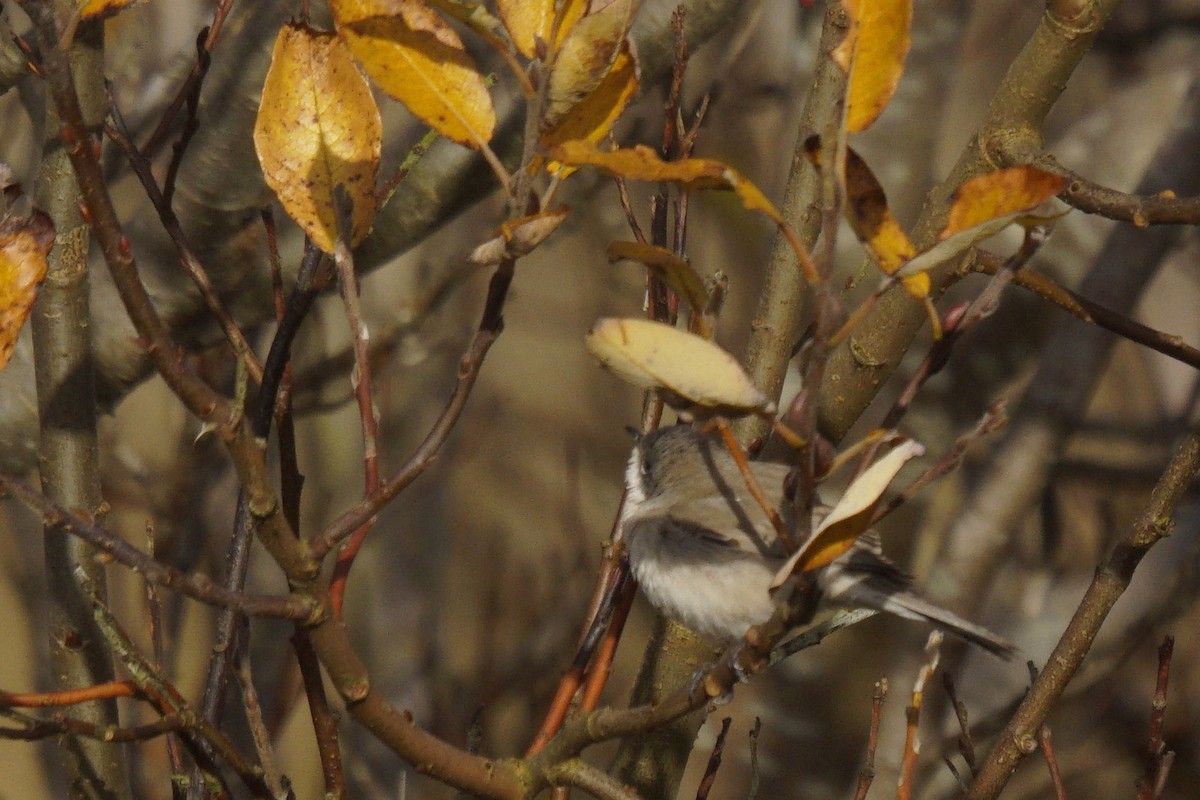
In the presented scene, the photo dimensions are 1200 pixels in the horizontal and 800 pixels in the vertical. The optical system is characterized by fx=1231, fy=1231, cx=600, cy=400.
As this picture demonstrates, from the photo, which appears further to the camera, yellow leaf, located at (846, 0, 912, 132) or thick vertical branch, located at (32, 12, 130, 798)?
thick vertical branch, located at (32, 12, 130, 798)

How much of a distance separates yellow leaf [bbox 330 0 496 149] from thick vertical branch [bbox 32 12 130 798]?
0.79 meters

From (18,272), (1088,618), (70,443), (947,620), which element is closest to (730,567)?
(947,620)

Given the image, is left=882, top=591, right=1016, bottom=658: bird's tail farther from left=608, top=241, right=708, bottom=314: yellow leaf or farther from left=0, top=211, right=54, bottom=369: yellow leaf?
left=0, top=211, right=54, bottom=369: yellow leaf

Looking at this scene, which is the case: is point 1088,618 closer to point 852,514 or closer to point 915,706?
point 915,706

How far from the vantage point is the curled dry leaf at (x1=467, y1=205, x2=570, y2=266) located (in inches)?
31.3

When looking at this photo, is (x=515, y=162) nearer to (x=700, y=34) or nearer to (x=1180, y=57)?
(x=700, y=34)

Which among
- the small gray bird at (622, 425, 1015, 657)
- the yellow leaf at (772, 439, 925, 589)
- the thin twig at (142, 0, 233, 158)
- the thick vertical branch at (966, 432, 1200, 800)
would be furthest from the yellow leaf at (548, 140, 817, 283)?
the thick vertical branch at (966, 432, 1200, 800)

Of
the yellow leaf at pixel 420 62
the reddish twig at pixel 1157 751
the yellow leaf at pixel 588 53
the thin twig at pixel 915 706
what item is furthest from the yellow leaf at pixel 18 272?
the reddish twig at pixel 1157 751

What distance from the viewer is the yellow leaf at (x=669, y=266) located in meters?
0.88

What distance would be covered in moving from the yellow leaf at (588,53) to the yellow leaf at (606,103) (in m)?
0.06

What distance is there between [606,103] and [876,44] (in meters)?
0.20

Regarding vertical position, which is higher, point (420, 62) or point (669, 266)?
Answer: point (420, 62)

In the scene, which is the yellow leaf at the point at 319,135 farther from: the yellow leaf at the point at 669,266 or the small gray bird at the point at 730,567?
the small gray bird at the point at 730,567

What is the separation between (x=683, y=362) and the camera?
773 mm
